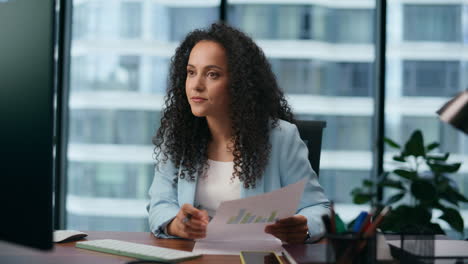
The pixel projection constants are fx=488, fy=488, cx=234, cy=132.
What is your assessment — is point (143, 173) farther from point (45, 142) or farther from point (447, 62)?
point (45, 142)

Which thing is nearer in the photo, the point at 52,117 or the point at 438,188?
the point at 52,117

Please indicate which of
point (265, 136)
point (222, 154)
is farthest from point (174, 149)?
point (265, 136)

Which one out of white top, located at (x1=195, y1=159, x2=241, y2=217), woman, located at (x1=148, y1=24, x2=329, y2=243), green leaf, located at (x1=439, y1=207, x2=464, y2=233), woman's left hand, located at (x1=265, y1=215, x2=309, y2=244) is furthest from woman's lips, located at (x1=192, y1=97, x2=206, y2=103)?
green leaf, located at (x1=439, y1=207, x2=464, y2=233)

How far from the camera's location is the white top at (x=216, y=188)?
5.12 feet

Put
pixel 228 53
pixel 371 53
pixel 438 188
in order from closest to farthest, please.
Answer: pixel 438 188 → pixel 228 53 → pixel 371 53

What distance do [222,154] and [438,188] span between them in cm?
71

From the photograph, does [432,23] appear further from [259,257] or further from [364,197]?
[259,257]

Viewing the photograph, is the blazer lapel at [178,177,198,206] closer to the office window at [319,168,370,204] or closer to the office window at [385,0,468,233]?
the office window at [319,168,370,204]

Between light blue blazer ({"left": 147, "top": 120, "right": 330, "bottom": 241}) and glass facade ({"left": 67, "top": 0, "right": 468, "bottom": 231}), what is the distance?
2.00 m

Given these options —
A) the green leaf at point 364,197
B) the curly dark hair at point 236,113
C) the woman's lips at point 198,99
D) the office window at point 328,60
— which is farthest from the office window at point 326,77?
the woman's lips at point 198,99

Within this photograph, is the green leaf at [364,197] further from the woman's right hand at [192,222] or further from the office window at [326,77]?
the office window at [326,77]

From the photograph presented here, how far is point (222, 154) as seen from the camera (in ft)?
5.37

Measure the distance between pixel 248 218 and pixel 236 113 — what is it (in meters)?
0.54

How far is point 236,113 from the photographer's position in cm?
159
